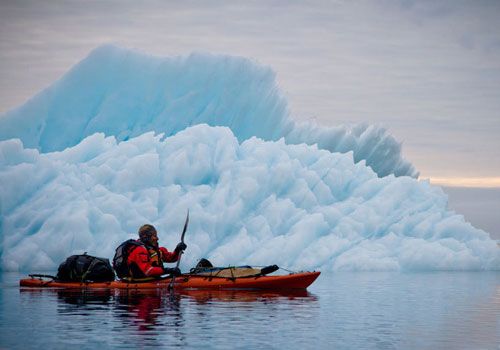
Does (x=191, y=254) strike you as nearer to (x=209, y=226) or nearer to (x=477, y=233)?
(x=209, y=226)

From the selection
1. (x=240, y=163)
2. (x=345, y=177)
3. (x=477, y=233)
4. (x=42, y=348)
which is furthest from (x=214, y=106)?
(x=42, y=348)

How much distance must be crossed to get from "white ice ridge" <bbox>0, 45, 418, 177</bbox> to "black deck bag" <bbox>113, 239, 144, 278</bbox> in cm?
1570

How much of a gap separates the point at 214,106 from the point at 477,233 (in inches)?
488

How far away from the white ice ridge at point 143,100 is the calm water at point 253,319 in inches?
492

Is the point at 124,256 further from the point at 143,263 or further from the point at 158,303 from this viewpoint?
the point at 158,303

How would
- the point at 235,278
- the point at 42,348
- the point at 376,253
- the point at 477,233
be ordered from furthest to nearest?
1. the point at 477,233
2. the point at 376,253
3. the point at 235,278
4. the point at 42,348

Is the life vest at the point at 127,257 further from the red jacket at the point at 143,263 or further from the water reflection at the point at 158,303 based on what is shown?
the water reflection at the point at 158,303

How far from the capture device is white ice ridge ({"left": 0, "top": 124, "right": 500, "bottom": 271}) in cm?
3178

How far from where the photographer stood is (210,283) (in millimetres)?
22578

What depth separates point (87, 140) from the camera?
1357 inches

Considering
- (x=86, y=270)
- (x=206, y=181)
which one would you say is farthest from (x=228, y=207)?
(x=86, y=270)

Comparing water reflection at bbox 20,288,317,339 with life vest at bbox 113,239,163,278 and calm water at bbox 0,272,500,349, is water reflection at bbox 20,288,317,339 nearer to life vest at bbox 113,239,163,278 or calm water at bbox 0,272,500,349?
calm water at bbox 0,272,500,349

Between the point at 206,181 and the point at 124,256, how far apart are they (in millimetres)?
13318

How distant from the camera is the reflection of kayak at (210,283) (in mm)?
21953
